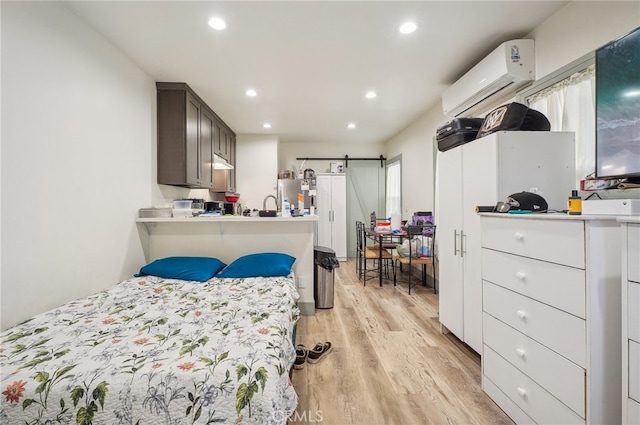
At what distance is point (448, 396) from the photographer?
5.49 feet

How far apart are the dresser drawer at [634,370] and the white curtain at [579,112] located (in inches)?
47.8

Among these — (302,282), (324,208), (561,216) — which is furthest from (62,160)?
(324,208)

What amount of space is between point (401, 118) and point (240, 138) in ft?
10.4

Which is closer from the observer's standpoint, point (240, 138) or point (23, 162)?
point (23, 162)

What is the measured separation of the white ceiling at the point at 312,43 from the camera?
1.89 m

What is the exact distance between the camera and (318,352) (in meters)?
2.14

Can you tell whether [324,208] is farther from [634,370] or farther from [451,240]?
[634,370]

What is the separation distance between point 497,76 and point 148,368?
3068 millimetres

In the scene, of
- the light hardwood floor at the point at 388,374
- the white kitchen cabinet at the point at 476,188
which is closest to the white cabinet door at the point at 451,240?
the white kitchen cabinet at the point at 476,188

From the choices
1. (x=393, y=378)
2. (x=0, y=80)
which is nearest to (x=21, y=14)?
(x=0, y=80)

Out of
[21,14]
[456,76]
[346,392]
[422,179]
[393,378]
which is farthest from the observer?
[422,179]

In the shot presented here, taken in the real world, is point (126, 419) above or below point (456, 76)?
below

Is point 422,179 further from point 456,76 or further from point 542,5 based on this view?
point 542,5

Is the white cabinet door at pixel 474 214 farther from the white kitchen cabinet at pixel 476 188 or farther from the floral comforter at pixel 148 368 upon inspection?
the floral comforter at pixel 148 368
